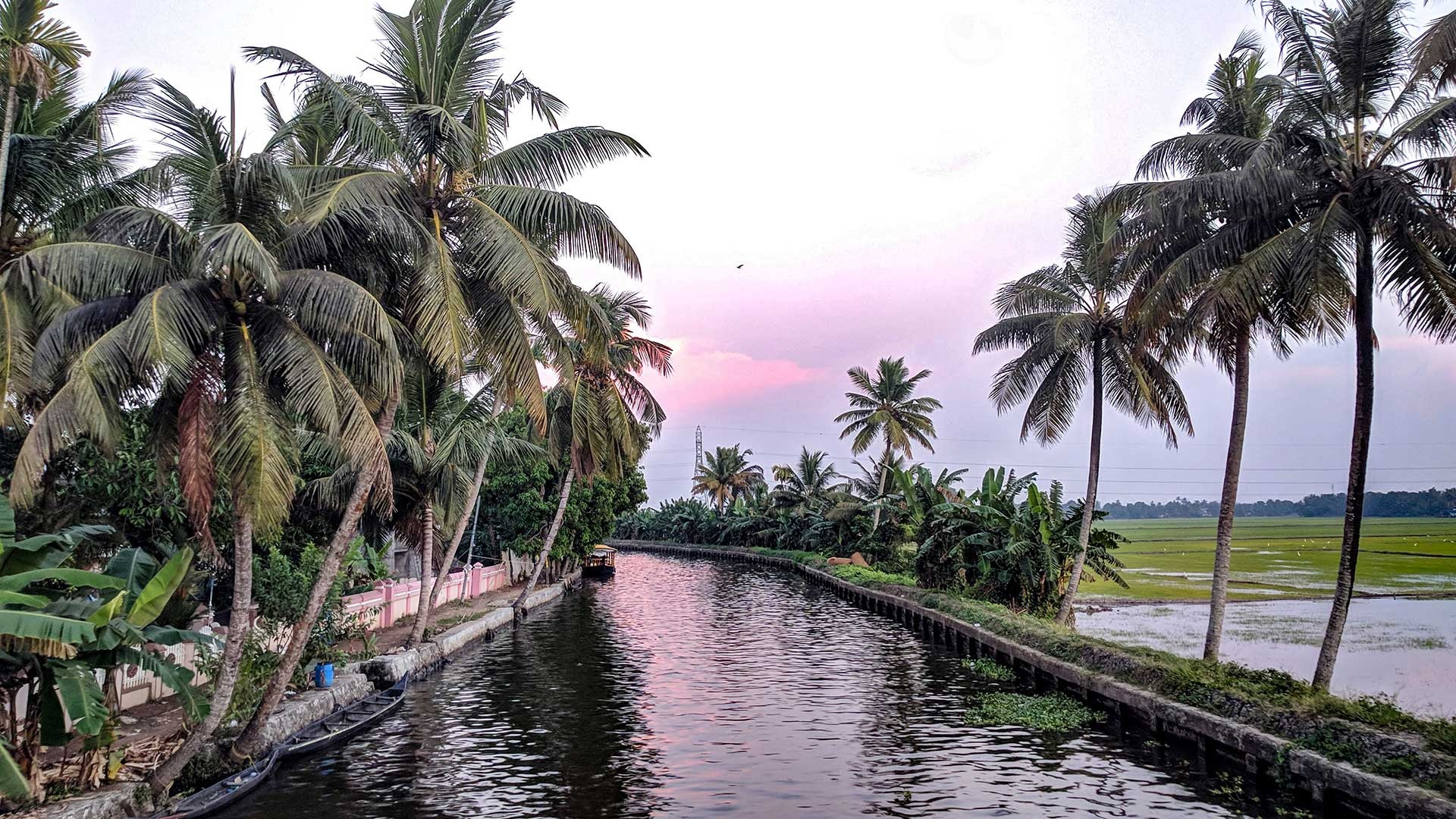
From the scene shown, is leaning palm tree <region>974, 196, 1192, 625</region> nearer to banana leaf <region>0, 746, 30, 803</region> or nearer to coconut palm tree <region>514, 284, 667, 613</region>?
coconut palm tree <region>514, 284, 667, 613</region>

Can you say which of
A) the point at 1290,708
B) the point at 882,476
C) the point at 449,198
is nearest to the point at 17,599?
the point at 449,198

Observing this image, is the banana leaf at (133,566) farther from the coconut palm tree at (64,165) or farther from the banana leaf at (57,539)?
the coconut palm tree at (64,165)

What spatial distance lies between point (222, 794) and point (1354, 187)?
17968 mm

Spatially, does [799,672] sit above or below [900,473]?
below

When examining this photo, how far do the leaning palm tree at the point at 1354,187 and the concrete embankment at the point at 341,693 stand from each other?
15.7m

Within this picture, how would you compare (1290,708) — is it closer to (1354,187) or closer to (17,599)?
(1354,187)

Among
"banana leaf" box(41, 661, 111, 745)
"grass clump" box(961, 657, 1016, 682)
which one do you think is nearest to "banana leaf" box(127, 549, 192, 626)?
"banana leaf" box(41, 661, 111, 745)

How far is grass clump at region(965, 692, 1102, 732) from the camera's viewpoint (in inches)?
666

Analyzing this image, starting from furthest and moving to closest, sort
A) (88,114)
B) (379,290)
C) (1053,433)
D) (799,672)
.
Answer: (1053,433) < (799,672) < (88,114) < (379,290)

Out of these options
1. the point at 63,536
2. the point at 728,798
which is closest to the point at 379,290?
the point at 63,536

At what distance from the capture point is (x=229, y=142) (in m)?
12.8

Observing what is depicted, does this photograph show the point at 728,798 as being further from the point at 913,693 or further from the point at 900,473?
the point at 900,473

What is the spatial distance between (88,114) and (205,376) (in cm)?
667

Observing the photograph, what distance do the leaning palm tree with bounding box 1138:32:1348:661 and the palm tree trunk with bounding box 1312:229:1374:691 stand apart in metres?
0.74
